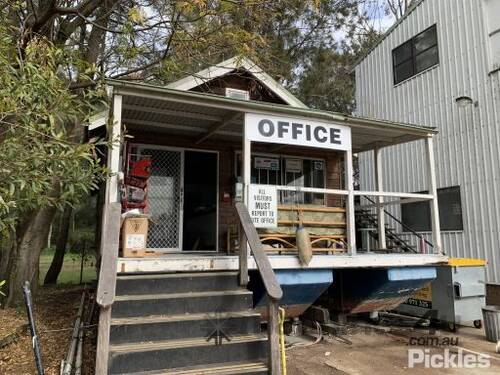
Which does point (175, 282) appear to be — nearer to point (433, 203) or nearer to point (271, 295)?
point (271, 295)

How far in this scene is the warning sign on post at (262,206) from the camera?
6691 millimetres

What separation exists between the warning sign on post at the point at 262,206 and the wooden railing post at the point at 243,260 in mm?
843

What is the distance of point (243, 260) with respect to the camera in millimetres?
5844

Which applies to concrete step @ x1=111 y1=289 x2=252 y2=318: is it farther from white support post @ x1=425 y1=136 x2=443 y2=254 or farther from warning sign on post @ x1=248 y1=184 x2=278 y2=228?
white support post @ x1=425 y1=136 x2=443 y2=254

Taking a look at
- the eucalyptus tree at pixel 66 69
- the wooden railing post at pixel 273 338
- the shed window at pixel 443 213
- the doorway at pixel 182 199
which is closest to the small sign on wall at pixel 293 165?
the doorway at pixel 182 199

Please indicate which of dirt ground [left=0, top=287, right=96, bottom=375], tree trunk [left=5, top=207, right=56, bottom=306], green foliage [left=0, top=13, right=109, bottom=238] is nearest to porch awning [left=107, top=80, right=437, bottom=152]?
green foliage [left=0, top=13, right=109, bottom=238]

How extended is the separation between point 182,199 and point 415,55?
27.4 feet

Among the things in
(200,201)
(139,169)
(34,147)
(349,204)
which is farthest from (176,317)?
(200,201)

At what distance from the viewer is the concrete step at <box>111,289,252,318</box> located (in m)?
5.01

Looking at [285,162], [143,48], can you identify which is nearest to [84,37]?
[143,48]

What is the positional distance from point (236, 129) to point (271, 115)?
1.99 m

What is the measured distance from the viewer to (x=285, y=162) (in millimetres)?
10570

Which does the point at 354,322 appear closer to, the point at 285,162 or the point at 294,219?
the point at 294,219

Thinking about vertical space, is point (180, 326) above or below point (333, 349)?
above
